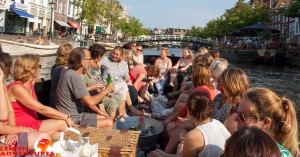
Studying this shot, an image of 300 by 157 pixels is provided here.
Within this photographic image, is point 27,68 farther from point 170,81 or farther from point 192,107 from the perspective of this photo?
point 170,81

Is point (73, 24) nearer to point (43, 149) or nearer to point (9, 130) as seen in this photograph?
point (9, 130)

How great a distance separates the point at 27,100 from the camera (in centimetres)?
295

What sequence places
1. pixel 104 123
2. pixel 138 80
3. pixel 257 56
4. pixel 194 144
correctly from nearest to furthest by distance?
pixel 194 144, pixel 104 123, pixel 138 80, pixel 257 56

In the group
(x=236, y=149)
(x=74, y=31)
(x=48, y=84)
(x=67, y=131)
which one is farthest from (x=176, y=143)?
(x=74, y=31)

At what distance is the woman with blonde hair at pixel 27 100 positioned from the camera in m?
2.93

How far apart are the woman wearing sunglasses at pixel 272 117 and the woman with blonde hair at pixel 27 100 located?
1.79 m

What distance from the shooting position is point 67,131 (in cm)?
263

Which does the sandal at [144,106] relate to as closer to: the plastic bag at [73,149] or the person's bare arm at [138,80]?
the person's bare arm at [138,80]

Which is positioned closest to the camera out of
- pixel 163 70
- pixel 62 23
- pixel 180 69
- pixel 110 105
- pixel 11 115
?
pixel 11 115

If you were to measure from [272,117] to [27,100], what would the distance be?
204 centimetres

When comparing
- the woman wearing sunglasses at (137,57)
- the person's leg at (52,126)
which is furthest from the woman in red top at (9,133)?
the woman wearing sunglasses at (137,57)

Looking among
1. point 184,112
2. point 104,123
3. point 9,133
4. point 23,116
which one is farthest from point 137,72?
point 9,133

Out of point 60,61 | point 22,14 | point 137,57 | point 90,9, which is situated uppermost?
point 90,9

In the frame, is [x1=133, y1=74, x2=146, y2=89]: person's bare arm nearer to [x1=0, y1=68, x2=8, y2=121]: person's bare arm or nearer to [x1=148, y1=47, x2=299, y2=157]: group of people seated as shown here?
[x1=148, y1=47, x2=299, y2=157]: group of people seated
